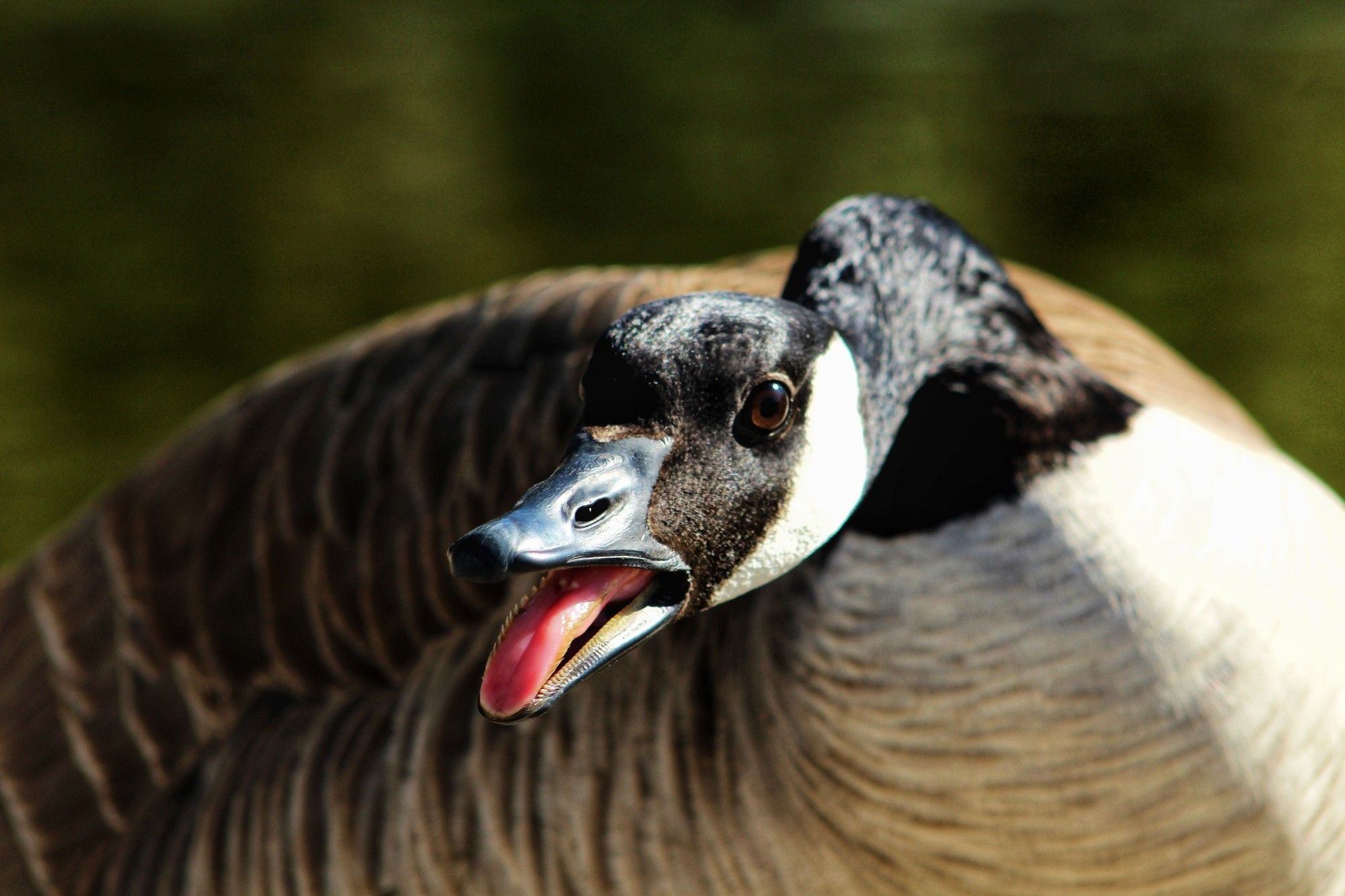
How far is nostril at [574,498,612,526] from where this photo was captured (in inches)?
31.6

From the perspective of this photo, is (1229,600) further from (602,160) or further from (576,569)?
(602,160)

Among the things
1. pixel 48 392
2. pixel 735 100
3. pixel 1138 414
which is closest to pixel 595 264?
pixel 735 100

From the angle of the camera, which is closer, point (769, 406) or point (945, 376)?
point (769, 406)

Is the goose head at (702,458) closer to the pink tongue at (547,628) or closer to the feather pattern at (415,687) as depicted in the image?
the pink tongue at (547,628)

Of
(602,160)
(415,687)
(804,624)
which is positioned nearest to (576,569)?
(804,624)

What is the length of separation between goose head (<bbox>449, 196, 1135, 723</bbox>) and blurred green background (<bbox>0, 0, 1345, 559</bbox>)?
1.85 m

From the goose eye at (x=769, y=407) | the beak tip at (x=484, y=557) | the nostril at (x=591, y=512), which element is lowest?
the beak tip at (x=484, y=557)

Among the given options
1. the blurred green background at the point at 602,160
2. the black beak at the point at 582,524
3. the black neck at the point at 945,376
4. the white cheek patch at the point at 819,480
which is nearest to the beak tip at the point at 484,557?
the black beak at the point at 582,524

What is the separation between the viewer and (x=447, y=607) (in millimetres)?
1275

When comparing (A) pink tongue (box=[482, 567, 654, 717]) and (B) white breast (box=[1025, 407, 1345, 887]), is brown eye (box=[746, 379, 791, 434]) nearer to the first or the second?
(A) pink tongue (box=[482, 567, 654, 717])

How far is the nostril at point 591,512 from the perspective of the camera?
802 millimetres

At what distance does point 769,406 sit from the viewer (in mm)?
885

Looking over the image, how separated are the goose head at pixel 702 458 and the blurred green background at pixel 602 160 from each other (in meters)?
1.85

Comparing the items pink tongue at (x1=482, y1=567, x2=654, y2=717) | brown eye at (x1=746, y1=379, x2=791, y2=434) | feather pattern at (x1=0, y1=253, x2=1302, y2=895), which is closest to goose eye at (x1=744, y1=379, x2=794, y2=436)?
brown eye at (x1=746, y1=379, x2=791, y2=434)
